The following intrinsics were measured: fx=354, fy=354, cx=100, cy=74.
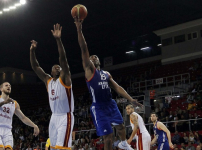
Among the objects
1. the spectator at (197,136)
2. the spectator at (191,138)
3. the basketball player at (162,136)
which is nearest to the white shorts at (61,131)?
the basketball player at (162,136)

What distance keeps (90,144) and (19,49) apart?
17.1m

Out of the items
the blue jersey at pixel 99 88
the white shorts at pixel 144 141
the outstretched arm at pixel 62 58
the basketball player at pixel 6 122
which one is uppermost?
the outstretched arm at pixel 62 58

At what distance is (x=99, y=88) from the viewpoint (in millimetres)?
7621

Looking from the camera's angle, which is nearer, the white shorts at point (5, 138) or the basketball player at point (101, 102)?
the basketball player at point (101, 102)

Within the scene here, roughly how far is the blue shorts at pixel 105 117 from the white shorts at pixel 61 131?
64 cm

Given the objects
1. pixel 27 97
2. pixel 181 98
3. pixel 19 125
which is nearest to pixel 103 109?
pixel 181 98

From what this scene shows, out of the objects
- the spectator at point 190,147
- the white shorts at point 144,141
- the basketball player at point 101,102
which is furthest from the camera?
the spectator at point 190,147

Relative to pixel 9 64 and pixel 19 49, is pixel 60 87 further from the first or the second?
pixel 9 64

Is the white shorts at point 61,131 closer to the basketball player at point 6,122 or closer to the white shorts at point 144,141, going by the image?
the basketball player at point 6,122

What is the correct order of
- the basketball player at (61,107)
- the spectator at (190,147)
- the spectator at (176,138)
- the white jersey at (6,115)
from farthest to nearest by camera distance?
the spectator at (176,138) → the spectator at (190,147) → the white jersey at (6,115) → the basketball player at (61,107)

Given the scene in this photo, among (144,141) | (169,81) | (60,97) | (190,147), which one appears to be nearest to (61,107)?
(60,97)

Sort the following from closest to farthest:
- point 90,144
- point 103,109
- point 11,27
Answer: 1. point 103,109
2. point 90,144
3. point 11,27

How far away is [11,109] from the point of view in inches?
353

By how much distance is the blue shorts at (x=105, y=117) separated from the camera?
7.52 metres
